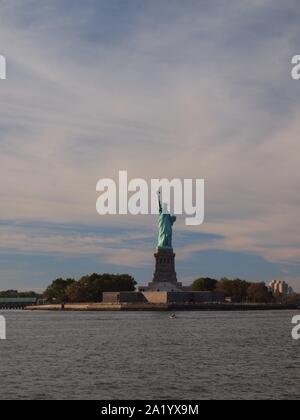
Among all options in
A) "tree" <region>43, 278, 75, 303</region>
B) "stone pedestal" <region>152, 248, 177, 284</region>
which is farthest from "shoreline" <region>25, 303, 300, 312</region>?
"tree" <region>43, 278, 75, 303</region>

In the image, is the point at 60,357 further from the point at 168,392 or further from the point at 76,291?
the point at 76,291


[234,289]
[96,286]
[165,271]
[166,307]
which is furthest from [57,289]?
[166,307]

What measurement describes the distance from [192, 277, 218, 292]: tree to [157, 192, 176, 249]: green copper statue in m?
29.2

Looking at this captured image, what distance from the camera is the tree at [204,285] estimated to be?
163250 millimetres

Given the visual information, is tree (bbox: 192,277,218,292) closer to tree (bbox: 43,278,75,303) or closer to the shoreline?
the shoreline

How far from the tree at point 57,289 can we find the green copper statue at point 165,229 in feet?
165

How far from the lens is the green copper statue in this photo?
5305 inches

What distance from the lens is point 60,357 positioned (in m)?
42.5

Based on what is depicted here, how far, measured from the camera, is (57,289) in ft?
602

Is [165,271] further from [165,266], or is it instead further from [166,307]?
[166,307]

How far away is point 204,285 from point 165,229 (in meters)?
32.4

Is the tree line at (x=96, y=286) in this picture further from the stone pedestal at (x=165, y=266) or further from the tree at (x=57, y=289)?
the stone pedestal at (x=165, y=266)
